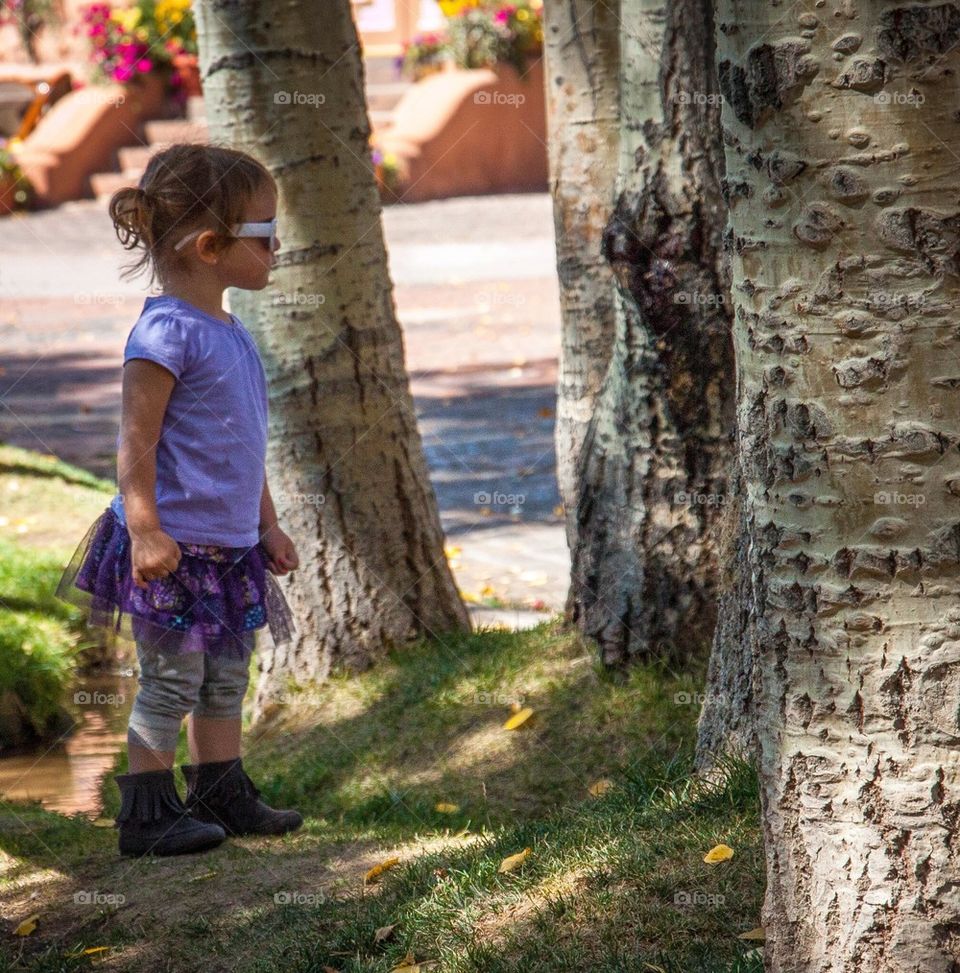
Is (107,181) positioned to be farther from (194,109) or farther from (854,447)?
(854,447)

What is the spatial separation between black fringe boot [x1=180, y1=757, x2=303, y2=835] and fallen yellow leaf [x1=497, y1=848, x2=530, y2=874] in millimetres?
945

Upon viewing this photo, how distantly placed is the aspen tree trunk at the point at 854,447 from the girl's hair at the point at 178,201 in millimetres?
1644

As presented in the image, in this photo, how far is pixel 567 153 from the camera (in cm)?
460

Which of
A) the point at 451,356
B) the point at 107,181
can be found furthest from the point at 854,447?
the point at 107,181

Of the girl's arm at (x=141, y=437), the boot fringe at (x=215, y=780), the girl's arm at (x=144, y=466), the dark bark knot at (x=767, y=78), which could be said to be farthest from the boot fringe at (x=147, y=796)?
the dark bark knot at (x=767, y=78)

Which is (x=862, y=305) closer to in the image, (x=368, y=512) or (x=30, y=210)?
(x=368, y=512)

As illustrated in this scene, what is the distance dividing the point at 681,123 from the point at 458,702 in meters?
1.83

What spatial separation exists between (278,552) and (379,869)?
2.88ft

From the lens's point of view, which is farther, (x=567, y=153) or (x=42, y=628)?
(x=42, y=628)

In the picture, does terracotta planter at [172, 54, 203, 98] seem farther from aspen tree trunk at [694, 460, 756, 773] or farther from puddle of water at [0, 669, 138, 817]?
aspen tree trunk at [694, 460, 756, 773]

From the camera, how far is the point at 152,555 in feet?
10.3

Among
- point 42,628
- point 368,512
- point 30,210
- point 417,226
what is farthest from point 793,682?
point 30,210

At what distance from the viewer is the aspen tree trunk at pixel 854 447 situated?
1856mm

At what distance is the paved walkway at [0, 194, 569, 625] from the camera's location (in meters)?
7.20
